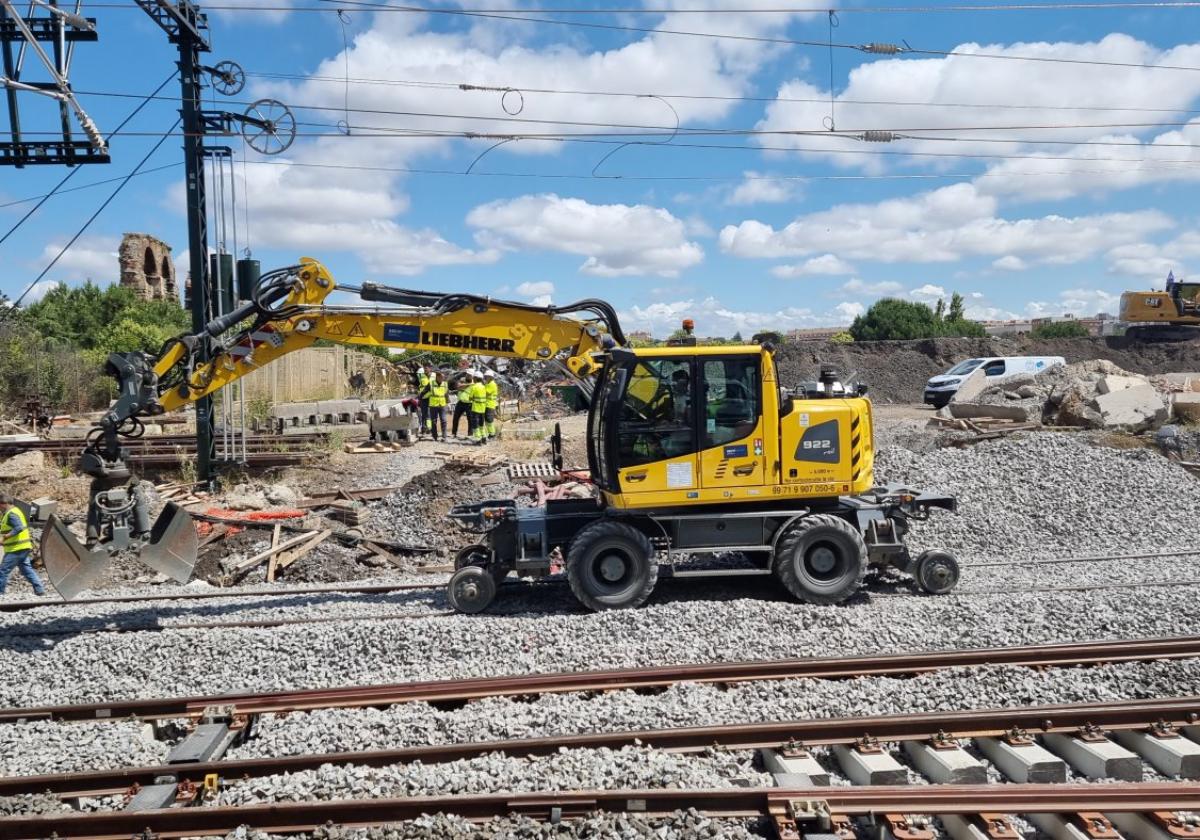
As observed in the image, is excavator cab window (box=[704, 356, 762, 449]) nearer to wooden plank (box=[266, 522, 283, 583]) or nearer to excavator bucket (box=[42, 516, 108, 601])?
excavator bucket (box=[42, 516, 108, 601])

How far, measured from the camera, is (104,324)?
46.1 metres

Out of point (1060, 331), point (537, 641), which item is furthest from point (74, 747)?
point (1060, 331)

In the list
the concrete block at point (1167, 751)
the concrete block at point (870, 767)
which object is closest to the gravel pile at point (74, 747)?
the concrete block at point (870, 767)

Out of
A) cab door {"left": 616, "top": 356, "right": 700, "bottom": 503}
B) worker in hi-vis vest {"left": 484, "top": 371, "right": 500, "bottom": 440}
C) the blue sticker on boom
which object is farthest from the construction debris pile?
the blue sticker on boom

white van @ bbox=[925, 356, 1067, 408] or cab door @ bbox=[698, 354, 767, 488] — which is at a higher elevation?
white van @ bbox=[925, 356, 1067, 408]

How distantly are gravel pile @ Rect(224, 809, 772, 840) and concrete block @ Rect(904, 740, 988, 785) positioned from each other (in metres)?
1.38

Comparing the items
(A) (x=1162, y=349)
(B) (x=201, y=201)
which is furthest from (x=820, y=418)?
(A) (x=1162, y=349)

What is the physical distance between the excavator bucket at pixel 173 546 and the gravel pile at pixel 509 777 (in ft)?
12.4

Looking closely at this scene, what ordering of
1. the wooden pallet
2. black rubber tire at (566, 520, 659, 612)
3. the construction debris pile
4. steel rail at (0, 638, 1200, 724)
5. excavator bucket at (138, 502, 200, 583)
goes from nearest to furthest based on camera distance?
1. steel rail at (0, 638, 1200, 724)
2. excavator bucket at (138, 502, 200, 583)
3. black rubber tire at (566, 520, 659, 612)
4. the wooden pallet
5. the construction debris pile

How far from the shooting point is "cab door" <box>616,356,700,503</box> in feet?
30.1

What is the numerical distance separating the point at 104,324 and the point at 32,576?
4047 cm

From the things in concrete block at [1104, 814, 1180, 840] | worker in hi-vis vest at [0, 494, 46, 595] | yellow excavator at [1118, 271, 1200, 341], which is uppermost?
yellow excavator at [1118, 271, 1200, 341]

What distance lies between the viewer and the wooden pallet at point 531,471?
50.5 ft

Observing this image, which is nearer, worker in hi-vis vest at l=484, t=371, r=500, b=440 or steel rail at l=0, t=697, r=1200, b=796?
steel rail at l=0, t=697, r=1200, b=796
